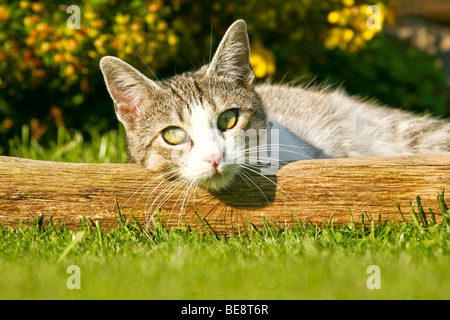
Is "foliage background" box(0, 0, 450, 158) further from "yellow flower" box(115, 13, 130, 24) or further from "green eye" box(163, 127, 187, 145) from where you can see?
"green eye" box(163, 127, 187, 145)

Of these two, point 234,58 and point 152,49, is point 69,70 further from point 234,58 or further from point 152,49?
point 234,58

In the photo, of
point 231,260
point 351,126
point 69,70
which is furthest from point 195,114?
point 69,70

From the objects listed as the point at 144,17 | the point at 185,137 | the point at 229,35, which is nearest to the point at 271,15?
the point at 144,17

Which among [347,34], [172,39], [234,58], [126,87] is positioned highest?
[347,34]

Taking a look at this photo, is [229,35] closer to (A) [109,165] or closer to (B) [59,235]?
(A) [109,165]

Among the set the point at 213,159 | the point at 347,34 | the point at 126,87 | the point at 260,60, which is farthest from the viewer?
the point at 260,60

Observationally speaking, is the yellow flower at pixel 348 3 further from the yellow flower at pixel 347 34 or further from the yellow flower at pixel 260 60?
the yellow flower at pixel 260 60
